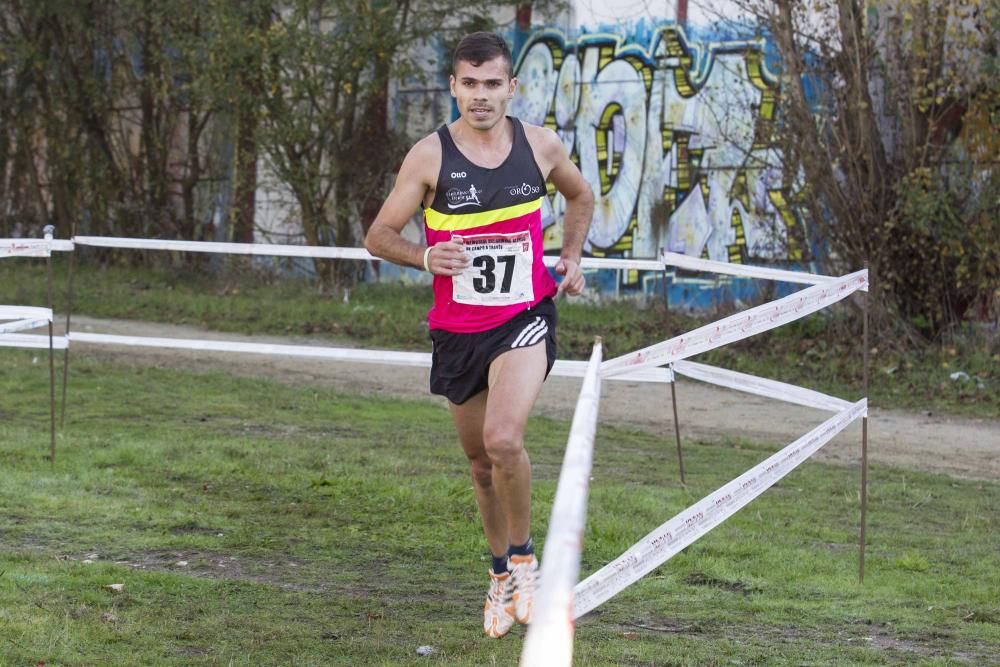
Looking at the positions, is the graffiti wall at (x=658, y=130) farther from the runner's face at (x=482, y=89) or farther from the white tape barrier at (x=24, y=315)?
the runner's face at (x=482, y=89)

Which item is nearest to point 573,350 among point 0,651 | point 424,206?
point 424,206

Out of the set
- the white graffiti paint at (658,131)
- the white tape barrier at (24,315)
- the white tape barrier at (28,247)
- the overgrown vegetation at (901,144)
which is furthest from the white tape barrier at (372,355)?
the white graffiti paint at (658,131)

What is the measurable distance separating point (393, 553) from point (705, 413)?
587cm

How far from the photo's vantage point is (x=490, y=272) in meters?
5.37

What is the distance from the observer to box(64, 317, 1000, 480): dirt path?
34.5ft

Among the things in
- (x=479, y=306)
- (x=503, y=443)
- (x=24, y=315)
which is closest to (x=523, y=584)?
(x=503, y=443)

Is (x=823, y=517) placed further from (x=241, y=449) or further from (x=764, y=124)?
(x=764, y=124)

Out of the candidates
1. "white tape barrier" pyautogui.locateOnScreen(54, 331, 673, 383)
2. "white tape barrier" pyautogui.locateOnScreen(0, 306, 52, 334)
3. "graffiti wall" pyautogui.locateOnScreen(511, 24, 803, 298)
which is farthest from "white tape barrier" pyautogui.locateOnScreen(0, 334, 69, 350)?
"graffiti wall" pyautogui.locateOnScreen(511, 24, 803, 298)

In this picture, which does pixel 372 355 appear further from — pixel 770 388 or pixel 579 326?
pixel 579 326

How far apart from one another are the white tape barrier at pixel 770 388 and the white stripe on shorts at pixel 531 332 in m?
1.75

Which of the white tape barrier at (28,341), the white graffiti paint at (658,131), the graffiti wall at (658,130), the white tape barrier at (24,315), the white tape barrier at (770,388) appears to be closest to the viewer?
the white tape barrier at (770,388)

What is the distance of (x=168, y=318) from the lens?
60.4ft

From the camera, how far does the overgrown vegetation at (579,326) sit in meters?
13.6

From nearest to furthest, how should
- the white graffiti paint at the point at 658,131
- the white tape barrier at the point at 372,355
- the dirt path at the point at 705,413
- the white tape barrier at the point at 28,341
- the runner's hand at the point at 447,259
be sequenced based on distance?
the runner's hand at the point at 447,259 → the white tape barrier at the point at 372,355 → the white tape barrier at the point at 28,341 → the dirt path at the point at 705,413 → the white graffiti paint at the point at 658,131
